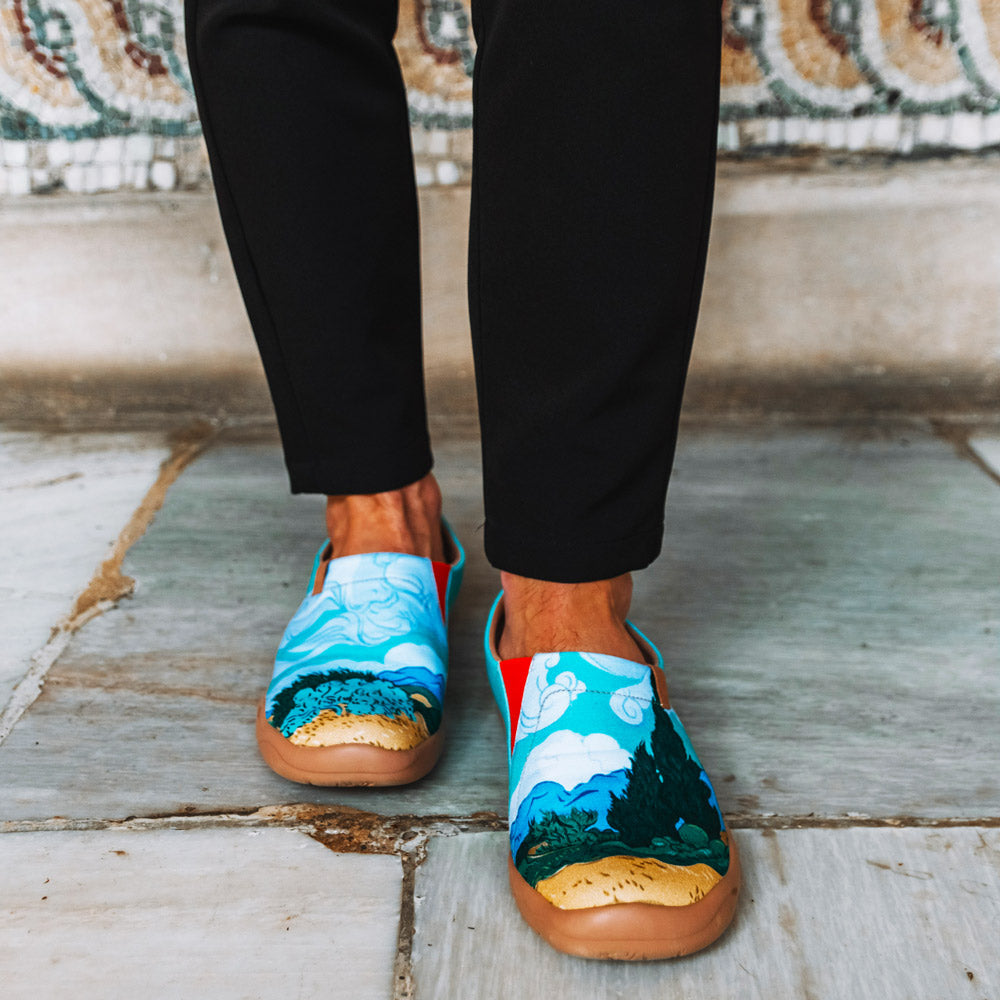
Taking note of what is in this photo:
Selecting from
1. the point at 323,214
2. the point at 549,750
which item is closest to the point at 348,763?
the point at 549,750

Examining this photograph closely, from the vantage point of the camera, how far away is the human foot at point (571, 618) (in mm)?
645

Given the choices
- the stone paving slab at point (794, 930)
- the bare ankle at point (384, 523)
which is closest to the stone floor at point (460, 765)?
the stone paving slab at point (794, 930)

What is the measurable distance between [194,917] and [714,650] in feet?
1.67

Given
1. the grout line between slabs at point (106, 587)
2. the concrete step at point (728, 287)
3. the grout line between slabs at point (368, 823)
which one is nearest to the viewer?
the grout line between slabs at point (368, 823)

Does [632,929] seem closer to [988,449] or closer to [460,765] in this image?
[460,765]

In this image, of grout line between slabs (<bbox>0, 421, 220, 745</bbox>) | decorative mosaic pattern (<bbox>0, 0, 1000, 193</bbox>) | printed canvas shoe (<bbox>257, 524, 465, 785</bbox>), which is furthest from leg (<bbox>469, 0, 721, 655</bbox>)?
decorative mosaic pattern (<bbox>0, 0, 1000, 193</bbox>)

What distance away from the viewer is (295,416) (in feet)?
2.55

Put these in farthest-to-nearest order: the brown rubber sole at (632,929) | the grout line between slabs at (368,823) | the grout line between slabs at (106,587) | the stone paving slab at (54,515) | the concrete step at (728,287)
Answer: the concrete step at (728,287), the stone paving slab at (54,515), the grout line between slabs at (106,587), the grout line between slabs at (368,823), the brown rubber sole at (632,929)

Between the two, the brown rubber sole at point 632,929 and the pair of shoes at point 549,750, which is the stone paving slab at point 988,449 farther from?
the brown rubber sole at point 632,929

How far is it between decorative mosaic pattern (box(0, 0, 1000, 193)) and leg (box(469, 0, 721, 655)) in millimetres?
799

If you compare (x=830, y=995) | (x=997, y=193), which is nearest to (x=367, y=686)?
(x=830, y=995)

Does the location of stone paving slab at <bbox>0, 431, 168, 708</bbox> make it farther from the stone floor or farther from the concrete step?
the concrete step

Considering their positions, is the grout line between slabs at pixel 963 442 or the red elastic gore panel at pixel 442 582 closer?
the red elastic gore panel at pixel 442 582

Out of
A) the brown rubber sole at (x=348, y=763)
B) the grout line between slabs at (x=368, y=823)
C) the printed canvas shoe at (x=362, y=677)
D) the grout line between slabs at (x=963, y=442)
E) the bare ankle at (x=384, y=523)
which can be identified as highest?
the bare ankle at (x=384, y=523)
